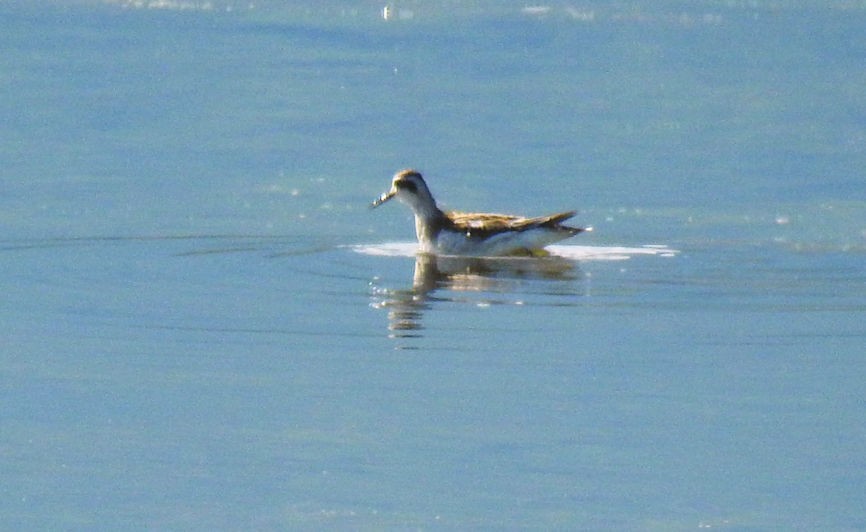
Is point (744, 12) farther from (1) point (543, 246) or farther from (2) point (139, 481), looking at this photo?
(2) point (139, 481)

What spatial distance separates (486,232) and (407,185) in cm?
147

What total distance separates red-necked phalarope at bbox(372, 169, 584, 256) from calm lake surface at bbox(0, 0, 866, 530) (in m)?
0.26

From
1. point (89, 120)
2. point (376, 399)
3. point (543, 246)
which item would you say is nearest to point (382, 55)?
point (89, 120)

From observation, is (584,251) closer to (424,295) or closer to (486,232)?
(486,232)

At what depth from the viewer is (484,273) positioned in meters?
14.8

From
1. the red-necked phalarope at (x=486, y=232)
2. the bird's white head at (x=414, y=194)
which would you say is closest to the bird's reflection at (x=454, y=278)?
the red-necked phalarope at (x=486, y=232)

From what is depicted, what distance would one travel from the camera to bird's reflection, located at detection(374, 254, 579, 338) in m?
12.4

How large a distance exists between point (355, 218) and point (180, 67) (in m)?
11.6

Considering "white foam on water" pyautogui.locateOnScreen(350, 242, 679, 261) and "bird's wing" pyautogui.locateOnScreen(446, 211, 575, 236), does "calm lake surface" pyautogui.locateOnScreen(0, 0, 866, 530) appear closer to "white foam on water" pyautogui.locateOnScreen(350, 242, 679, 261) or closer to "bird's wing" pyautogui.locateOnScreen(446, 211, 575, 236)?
"white foam on water" pyautogui.locateOnScreen(350, 242, 679, 261)

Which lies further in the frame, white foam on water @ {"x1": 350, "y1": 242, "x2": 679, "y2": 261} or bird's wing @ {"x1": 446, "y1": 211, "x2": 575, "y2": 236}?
bird's wing @ {"x1": 446, "y1": 211, "x2": 575, "y2": 236}

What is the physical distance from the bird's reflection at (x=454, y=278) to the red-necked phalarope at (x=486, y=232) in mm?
125

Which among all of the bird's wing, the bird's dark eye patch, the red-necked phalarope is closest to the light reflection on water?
the red-necked phalarope

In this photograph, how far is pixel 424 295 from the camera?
43.9 ft

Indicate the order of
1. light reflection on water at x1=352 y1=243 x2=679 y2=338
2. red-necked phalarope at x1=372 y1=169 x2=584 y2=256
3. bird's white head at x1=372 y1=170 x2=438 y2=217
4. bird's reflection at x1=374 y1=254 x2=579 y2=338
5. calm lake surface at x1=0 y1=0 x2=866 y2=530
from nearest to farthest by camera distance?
1. calm lake surface at x1=0 y1=0 x2=866 y2=530
2. bird's reflection at x1=374 y1=254 x2=579 y2=338
3. light reflection on water at x1=352 y1=243 x2=679 y2=338
4. red-necked phalarope at x1=372 y1=169 x2=584 y2=256
5. bird's white head at x1=372 y1=170 x2=438 y2=217
